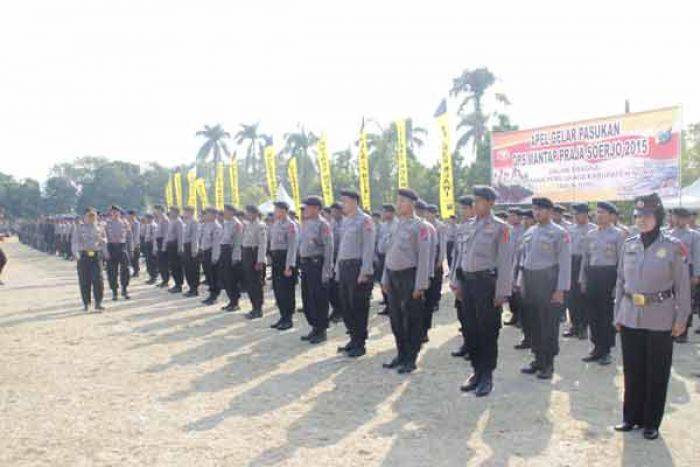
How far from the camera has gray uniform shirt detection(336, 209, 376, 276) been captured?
7658 millimetres

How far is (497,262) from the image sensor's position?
604 centimetres

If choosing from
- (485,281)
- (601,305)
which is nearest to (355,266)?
(485,281)

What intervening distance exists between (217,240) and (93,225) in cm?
224

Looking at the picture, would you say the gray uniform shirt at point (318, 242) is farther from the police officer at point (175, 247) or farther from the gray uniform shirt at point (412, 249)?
the police officer at point (175, 247)

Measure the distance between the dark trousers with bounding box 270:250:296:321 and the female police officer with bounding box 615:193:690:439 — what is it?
5.40 metres

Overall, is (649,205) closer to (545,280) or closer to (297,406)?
(545,280)

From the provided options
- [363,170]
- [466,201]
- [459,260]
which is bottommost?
[459,260]

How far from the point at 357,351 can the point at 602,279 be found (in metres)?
3.09

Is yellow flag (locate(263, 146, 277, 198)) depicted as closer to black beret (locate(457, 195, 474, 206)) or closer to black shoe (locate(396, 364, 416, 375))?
black beret (locate(457, 195, 474, 206))

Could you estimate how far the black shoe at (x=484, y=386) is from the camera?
19.5 ft

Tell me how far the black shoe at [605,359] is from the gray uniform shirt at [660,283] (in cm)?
253

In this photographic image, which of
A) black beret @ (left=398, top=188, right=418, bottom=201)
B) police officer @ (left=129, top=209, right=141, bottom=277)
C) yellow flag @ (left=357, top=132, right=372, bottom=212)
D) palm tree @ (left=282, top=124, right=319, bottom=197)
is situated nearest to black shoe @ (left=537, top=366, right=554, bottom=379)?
black beret @ (left=398, top=188, right=418, bottom=201)

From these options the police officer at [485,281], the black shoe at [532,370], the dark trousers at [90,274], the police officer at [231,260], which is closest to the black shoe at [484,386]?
the police officer at [485,281]

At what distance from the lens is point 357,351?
7742mm
